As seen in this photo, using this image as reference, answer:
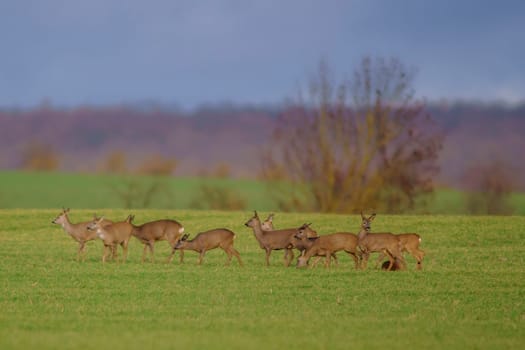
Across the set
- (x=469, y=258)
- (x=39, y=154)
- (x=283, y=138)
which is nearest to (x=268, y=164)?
(x=283, y=138)

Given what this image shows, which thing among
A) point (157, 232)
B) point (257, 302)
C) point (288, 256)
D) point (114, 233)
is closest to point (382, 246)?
point (288, 256)

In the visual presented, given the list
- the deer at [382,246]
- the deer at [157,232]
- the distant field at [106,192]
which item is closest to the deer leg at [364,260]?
the deer at [382,246]

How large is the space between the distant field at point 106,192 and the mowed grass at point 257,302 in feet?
97.3

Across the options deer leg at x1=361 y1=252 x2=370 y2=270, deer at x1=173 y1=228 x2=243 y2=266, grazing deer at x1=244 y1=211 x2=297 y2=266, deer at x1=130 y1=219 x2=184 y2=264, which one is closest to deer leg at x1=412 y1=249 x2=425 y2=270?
deer leg at x1=361 y1=252 x2=370 y2=270

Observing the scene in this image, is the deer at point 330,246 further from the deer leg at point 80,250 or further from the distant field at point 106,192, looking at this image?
the distant field at point 106,192

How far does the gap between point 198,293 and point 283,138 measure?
36.5 meters

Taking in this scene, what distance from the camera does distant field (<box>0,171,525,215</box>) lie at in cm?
6675

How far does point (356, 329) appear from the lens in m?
16.0

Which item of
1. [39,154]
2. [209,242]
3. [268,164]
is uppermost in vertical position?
[39,154]

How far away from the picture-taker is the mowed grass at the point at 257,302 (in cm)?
1497

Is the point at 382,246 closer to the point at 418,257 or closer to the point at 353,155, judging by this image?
the point at 418,257

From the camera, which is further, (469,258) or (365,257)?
(469,258)

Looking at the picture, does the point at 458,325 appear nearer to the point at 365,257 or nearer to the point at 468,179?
the point at 365,257

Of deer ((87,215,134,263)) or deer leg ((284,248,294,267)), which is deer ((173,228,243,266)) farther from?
deer ((87,215,134,263))
